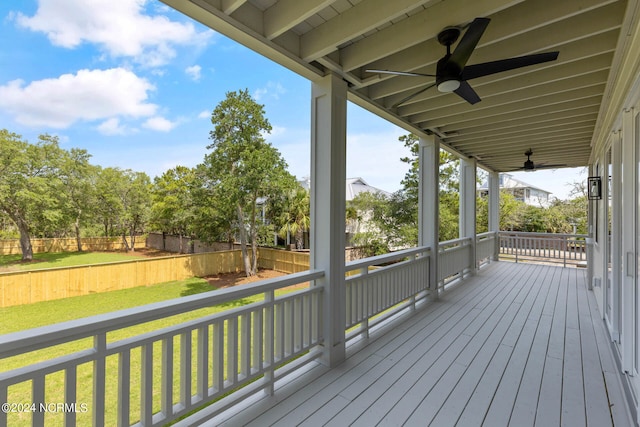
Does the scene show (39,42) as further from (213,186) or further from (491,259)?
(491,259)

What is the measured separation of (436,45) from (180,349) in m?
2.85

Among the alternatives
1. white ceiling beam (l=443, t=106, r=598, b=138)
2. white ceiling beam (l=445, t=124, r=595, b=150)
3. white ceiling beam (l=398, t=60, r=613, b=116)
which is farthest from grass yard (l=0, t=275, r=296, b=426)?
white ceiling beam (l=445, t=124, r=595, b=150)

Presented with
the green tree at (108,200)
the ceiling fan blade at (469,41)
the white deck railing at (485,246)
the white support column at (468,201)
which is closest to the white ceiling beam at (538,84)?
the ceiling fan blade at (469,41)

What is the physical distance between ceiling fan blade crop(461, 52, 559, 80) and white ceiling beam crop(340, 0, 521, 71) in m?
0.28

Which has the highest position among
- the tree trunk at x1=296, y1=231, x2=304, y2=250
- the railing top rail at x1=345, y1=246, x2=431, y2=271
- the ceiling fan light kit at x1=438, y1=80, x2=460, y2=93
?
the ceiling fan light kit at x1=438, y1=80, x2=460, y2=93

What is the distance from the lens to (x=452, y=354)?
103 inches

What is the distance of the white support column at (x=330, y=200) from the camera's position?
2350 millimetres

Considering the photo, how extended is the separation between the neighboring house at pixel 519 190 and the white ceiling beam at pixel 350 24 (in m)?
15.2

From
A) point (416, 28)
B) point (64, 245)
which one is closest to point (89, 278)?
point (64, 245)

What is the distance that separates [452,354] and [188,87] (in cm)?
898

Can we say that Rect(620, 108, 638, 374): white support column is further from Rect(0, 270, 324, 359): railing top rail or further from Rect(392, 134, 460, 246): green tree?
Rect(392, 134, 460, 246): green tree

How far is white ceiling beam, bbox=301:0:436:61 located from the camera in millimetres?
1633

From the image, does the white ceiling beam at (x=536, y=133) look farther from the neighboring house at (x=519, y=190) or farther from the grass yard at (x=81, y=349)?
the neighboring house at (x=519, y=190)

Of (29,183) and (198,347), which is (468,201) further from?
(29,183)
